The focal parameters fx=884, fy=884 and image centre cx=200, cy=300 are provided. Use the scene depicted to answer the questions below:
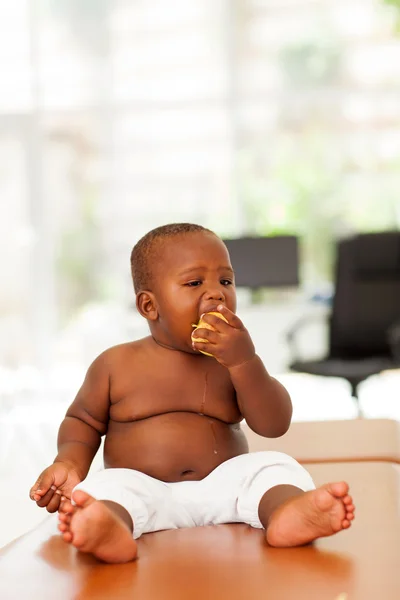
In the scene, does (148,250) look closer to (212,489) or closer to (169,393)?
(169,393)

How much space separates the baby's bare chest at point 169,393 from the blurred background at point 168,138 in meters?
4.92

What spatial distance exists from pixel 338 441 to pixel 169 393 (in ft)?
1.92

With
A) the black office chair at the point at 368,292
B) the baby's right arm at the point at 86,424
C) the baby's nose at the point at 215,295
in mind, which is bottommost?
the black office chair at the point at 368,292

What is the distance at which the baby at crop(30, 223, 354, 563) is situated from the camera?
1229 millimetres

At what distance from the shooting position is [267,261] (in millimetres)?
4539

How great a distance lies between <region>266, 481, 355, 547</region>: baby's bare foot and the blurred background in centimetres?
513

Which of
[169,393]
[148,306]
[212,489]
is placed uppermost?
[148,306]

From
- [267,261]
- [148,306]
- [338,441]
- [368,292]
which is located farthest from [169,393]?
[267,261]

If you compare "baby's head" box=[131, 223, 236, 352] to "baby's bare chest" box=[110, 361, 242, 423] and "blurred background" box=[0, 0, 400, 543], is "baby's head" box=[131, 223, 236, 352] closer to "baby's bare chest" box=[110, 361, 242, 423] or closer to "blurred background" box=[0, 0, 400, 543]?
"baby's bare chest" box=[110, 361, 242, 423]

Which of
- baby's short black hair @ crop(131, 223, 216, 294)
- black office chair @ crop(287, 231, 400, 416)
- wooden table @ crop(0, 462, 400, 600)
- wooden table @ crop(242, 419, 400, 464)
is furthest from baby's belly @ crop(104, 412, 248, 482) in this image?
black office chair @ crop(287, 231, 400, 416)

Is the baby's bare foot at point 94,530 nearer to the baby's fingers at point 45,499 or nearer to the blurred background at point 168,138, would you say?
the baby's fingers at point 45,499

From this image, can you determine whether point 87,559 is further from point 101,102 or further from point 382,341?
point 101,102

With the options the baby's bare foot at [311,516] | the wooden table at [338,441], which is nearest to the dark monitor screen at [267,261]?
the wooden table at [338,441]

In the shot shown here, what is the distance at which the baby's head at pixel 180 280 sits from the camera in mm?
1312
